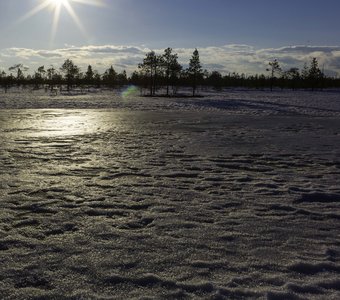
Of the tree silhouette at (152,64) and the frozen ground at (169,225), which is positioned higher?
the tree silhouette at (152,64)

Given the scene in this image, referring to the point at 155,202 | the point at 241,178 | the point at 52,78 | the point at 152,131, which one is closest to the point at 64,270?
the point at 155,202

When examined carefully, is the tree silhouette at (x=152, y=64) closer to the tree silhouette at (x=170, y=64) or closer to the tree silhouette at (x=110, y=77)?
the tree silhouette at (x=170, y=64)

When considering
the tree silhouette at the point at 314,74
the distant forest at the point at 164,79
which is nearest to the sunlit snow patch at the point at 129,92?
the distant forest at the point at 164,79

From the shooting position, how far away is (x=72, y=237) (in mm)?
4629

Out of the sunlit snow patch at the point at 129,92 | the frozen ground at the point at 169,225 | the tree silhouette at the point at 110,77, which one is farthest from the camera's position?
the tree silhouette at the point at 110,77

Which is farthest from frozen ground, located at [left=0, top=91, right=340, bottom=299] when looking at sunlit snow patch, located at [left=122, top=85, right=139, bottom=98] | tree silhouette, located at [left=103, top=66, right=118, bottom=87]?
tree silhouette, located at [left=103, top=66, right=118, bottom=87]

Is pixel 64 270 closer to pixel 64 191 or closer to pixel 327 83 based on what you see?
pixel 64 191

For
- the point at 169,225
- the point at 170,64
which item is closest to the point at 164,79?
the point at 170,64

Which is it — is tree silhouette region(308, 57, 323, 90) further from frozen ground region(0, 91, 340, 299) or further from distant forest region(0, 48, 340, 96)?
frozen ground region(0, 91, 340, 299)

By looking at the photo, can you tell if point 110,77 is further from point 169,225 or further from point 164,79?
point 169,225

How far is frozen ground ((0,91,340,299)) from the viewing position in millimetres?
3584

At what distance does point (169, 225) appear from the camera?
511cm

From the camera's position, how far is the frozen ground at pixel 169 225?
3.58 metres

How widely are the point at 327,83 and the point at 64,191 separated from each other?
4850 inches
